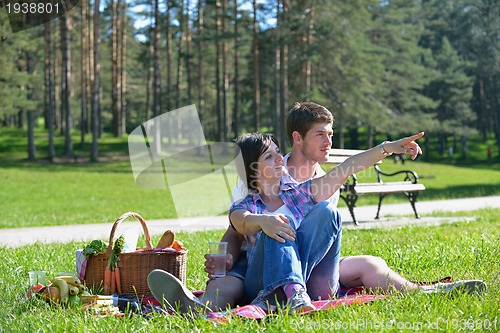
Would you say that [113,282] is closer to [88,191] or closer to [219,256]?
[219,256]

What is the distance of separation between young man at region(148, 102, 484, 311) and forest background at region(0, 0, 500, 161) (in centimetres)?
1962

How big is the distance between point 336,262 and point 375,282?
37 cm

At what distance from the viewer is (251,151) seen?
4.41 m

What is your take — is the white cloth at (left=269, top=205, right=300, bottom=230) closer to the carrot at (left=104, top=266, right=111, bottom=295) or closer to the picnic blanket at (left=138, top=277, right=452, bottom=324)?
the picnic blanket at (left=138, top=277, right=452, bottom=324)

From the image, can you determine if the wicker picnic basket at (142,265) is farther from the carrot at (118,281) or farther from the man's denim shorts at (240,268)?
the man's denim shorts at (240,268)

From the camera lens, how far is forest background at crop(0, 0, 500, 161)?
104ft

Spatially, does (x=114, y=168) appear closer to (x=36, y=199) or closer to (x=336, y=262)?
(x=36, y=199)

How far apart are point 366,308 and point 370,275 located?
1.96 feet

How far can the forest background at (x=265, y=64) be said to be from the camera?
3166 centimetres

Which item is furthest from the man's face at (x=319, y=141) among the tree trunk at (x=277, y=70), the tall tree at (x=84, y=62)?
the tall tree at (x=84, y=62)

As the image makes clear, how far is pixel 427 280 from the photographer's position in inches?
205

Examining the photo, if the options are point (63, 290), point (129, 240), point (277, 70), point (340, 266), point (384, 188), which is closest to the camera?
point (63, 290)

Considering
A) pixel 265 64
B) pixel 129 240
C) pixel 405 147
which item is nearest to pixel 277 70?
pixel 265 64

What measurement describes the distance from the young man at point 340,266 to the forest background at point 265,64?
772 inches
